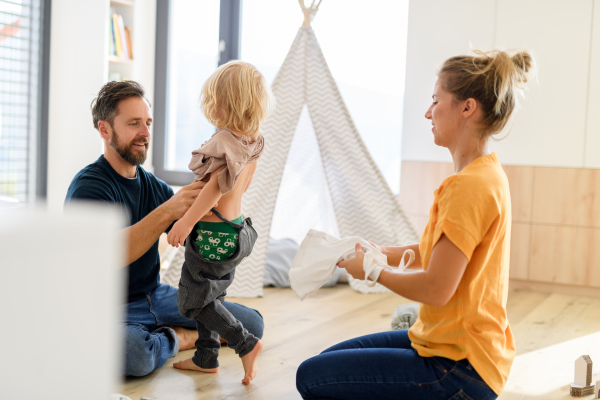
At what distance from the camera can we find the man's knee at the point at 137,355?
1682mm

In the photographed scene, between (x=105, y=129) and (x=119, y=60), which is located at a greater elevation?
(x=119, y=60)

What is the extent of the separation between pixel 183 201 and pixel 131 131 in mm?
368

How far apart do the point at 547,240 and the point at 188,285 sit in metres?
2.27

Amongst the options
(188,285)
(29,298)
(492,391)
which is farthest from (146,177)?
(29,298)

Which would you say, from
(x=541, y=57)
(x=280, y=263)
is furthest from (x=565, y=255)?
(x=280, y=263)

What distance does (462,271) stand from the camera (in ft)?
3.46

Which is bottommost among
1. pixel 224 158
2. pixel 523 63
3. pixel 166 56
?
pixel 224 158

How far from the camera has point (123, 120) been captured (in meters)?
1.84

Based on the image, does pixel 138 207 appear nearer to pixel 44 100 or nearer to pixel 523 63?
pixel 523 63

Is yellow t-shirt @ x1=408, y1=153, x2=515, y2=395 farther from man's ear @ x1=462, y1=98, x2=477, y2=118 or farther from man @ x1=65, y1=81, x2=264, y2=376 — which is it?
man @ x1=65, y1=81, x2=264, y2=376

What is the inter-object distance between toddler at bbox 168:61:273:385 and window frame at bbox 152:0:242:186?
246cm

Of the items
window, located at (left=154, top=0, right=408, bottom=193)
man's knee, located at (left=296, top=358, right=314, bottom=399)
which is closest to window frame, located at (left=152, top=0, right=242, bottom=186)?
window, located at (left=154, top=0, right=408, bottom=193)

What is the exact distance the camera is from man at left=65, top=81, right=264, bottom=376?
5.55 ft

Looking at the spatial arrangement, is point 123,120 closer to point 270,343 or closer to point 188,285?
point 188,285
